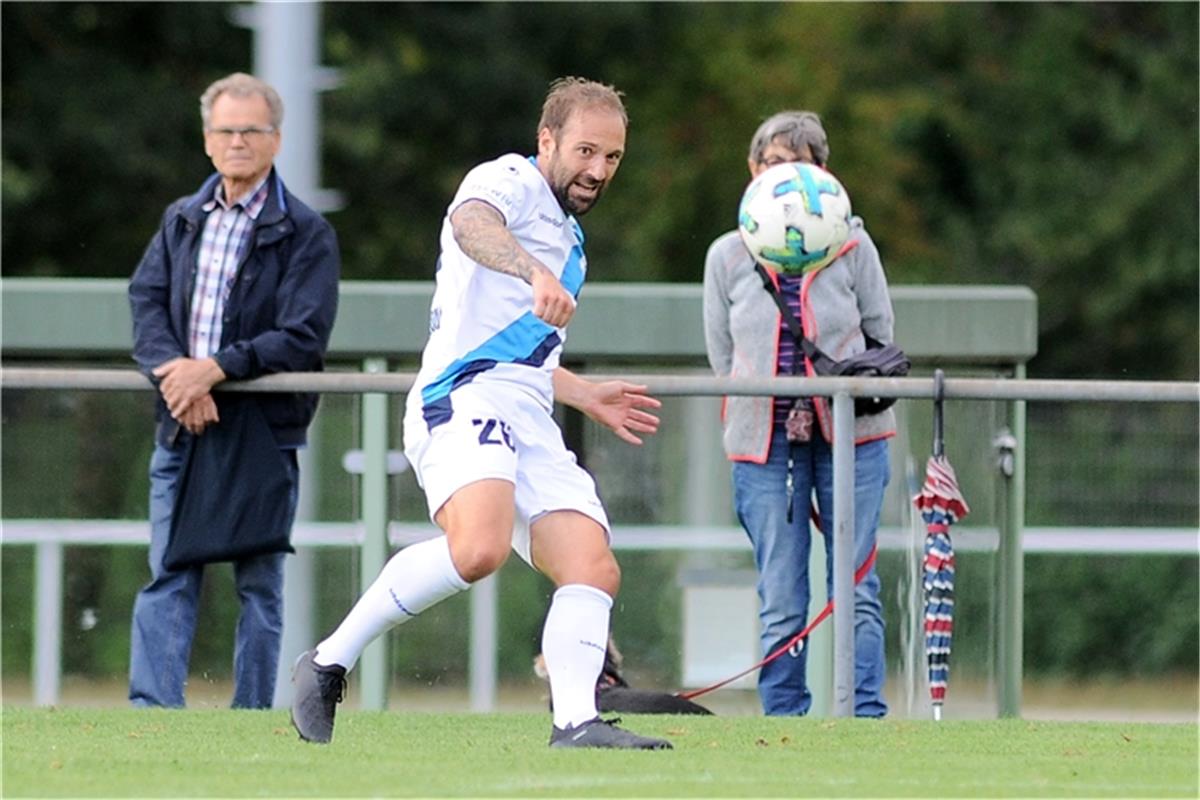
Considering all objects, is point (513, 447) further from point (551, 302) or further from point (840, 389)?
point (840, 389)

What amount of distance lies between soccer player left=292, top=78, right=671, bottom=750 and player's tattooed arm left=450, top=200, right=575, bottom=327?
0.01 m

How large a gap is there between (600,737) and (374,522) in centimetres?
285

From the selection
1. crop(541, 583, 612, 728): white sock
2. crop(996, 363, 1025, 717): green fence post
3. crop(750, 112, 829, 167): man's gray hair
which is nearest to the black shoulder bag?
crop(750, 112, 829, 167): man's gray hair

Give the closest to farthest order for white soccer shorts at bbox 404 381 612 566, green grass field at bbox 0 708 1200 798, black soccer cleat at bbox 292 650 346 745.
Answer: green grass field at bbox 0 708 1200 798 → white soccer shorts at bbox 404 381 612 566 → black soccer cleat at bbox 292 650 346 745

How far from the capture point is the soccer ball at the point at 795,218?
8859 mm

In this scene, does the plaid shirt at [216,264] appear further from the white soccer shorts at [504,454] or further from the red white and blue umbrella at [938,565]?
the red white and blue umbrella at [938,565]

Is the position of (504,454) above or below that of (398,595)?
above

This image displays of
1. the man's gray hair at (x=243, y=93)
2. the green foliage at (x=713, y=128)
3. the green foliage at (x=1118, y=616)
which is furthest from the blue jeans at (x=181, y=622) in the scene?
the green foliage at (x=713, y=128)

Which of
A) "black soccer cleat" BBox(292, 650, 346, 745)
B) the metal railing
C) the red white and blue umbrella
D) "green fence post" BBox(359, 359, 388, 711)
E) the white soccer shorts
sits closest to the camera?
the white soccer shorts

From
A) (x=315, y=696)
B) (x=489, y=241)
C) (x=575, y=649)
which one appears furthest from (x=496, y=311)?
(x=315, y=696)

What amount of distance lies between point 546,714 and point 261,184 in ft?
6.74

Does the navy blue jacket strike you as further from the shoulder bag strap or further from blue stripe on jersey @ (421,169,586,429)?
blue stripe on jersey @ (421,169,586,429)

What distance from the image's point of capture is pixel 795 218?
29.0ft

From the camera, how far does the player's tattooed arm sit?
6691 millimetres
